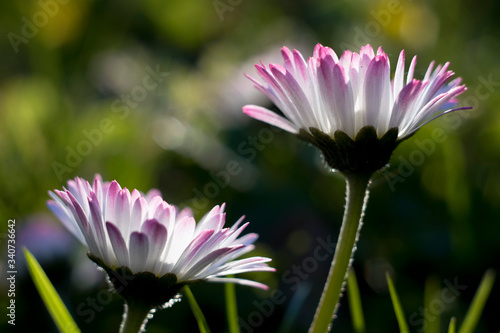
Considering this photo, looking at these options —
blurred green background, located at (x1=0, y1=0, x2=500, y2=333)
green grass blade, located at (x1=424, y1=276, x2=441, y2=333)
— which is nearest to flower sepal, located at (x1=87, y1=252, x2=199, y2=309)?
blurred green background, located at (x1=0, y1=0, x2=500, y2=333)

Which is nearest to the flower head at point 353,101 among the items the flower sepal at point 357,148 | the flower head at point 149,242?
the flower sepal at point 357,148

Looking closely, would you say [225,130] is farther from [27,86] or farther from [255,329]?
[27,86]

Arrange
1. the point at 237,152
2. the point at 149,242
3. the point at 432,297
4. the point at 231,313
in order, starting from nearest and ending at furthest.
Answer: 1. the point at 149,242
2. the point at 231,313
3. the point at 432,297
4. the point at 237,152

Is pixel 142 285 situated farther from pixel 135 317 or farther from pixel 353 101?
pixel 353 101

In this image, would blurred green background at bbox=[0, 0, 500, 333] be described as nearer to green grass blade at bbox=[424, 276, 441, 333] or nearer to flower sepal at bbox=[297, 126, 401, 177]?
green grass blade at bbox=[424, 276, 441, 333]

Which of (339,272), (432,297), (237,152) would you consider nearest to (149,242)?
(339,272)

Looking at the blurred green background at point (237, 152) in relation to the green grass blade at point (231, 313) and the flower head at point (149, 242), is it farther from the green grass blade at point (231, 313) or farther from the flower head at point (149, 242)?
the flower head at point (149, 242)
